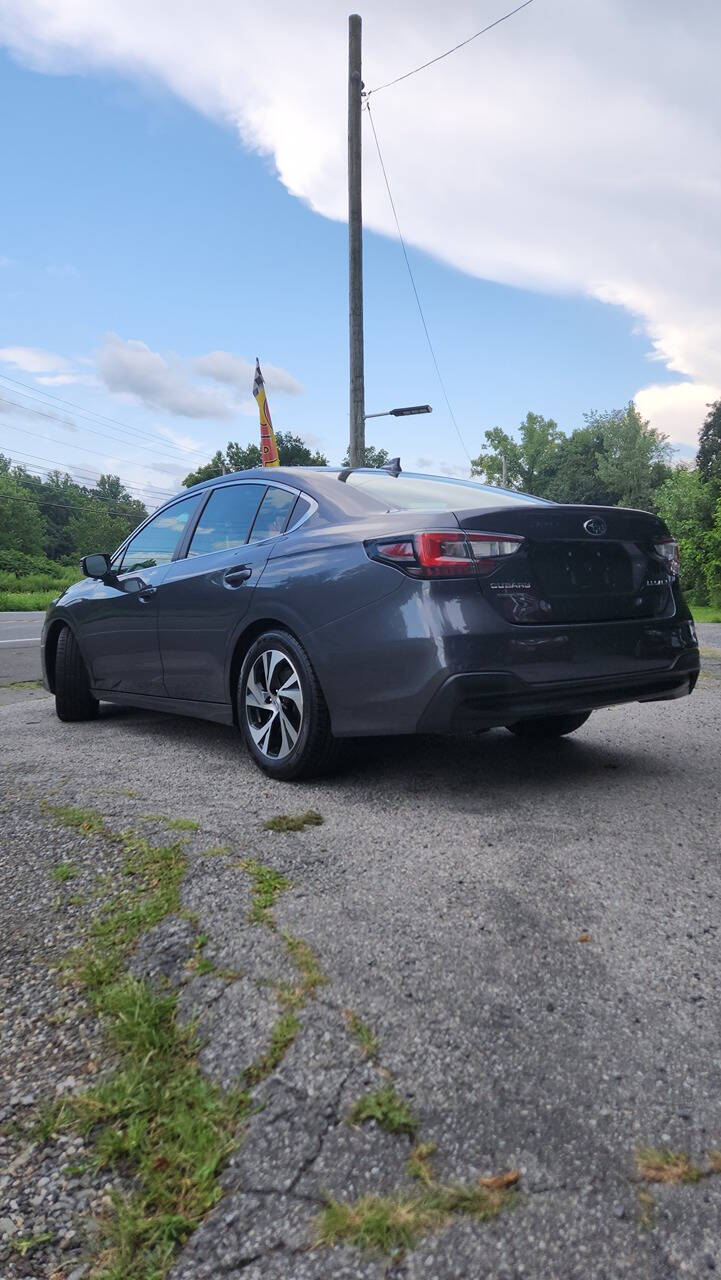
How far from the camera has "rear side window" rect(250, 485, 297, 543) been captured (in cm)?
423

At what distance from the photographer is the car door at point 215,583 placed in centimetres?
428

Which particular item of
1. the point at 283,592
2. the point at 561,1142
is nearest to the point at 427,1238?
the point at 561,1142

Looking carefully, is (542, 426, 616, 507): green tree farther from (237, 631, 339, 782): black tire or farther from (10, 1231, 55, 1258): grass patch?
(10, 1231, 55, 1258): grass patch

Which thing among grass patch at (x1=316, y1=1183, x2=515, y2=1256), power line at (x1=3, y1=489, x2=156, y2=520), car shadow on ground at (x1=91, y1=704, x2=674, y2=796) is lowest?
car shadow on ground at (x1=91, y1=704, x2=674, y2=796)

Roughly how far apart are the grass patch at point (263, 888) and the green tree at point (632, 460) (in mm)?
75081

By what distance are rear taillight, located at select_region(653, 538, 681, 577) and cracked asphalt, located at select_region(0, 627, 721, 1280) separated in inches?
36.8

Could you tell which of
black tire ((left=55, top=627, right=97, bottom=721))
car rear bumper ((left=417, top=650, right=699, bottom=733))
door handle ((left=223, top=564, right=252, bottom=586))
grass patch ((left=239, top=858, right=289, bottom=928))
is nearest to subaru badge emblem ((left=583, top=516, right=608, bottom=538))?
car rear bumper ((left=417, top=650, right=699, bottom=733))

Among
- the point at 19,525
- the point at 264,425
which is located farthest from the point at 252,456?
the point at 264,425

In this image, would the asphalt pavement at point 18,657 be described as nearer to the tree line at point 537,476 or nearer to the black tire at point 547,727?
the black tire at point 547,727

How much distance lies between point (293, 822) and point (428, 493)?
1618 millimetres

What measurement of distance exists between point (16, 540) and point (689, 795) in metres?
79.9

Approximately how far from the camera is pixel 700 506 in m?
41.7

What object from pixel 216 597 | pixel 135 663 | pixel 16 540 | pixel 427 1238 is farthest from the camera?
pixel 16 540

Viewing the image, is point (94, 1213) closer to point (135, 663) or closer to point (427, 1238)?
point (427, 1238)
